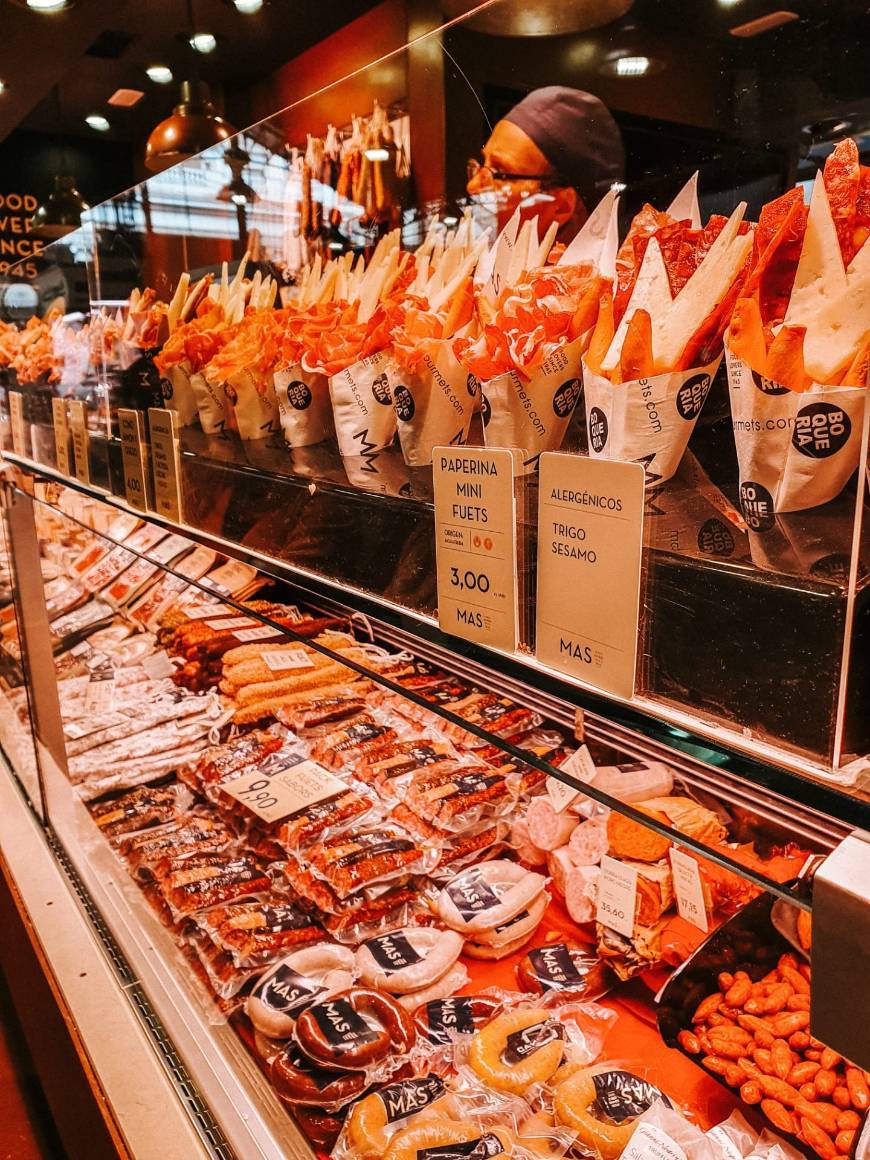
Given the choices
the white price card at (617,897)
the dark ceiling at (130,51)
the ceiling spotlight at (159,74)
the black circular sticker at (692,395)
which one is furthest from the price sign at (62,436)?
the ceiling spotlight at (159,74)

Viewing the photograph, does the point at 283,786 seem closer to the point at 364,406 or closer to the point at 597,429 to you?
the point at 364,406

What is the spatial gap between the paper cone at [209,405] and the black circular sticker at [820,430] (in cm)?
103

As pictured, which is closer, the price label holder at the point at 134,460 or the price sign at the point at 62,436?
the price label holder at the point at 134,460

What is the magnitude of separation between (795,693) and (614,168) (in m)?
0.78

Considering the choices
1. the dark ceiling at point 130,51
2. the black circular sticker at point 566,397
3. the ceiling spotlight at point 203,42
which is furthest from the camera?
the ceiling spotlight at point 203,42

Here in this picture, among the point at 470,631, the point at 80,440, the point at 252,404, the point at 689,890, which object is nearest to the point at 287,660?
the point at 80,440

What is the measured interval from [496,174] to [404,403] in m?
0.48

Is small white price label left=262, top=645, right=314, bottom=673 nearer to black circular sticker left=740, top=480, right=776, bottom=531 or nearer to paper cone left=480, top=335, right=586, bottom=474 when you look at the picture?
paper cone left=480, top=335, right=586, bottom=474

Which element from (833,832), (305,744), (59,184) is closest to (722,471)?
(833,832)

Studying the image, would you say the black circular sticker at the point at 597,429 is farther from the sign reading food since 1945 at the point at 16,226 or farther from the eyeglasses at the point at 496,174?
the sign reading food since 1945 at the point at 16,226

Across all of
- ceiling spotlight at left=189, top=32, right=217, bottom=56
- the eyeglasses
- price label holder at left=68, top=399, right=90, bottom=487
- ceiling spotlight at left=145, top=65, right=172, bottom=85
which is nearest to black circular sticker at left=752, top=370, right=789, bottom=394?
the eyeglasses

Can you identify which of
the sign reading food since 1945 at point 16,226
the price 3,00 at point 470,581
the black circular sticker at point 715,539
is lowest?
the price 3,00 at point 470,581

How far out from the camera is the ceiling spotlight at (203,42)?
470 cm

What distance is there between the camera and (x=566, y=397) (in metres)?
0.72
